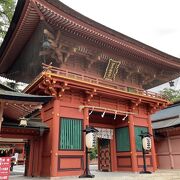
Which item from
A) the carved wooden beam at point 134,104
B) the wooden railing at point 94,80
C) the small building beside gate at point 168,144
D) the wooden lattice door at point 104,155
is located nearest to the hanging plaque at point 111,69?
the wooden railing at point 94,80

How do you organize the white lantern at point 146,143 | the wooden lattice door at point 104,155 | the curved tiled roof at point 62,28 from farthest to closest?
the wooden lattice door at point 104,155 → the white lantern at point 146,143 → the curved tiled roof at point 62,28

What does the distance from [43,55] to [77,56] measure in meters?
2.05

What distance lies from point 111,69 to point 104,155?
235 inches

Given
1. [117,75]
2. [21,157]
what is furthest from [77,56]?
[21,157]

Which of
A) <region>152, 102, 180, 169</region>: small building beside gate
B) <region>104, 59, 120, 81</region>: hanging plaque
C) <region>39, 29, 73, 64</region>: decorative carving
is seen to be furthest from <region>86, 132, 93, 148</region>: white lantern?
<region>152, 102, 180, 169</region>: small building beside gate

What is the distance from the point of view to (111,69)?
13.6m

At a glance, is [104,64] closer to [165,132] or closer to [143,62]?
[143,62]

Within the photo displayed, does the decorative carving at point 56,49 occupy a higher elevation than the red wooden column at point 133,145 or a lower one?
higher

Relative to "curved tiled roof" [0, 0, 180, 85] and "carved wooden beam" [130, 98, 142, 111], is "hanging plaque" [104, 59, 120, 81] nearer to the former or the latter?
"curved tiled roof" [0, 0, 180, 85]

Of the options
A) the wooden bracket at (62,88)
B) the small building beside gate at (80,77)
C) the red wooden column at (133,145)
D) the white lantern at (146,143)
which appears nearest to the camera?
the small building beside gate at (80,77)

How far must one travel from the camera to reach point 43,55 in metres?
11.7

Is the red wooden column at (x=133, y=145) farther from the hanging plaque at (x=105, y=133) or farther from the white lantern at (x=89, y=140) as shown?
the white lantern at (x=89, y=140)

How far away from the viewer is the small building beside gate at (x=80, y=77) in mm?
10117

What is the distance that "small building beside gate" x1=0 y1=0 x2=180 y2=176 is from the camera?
33.2ft
